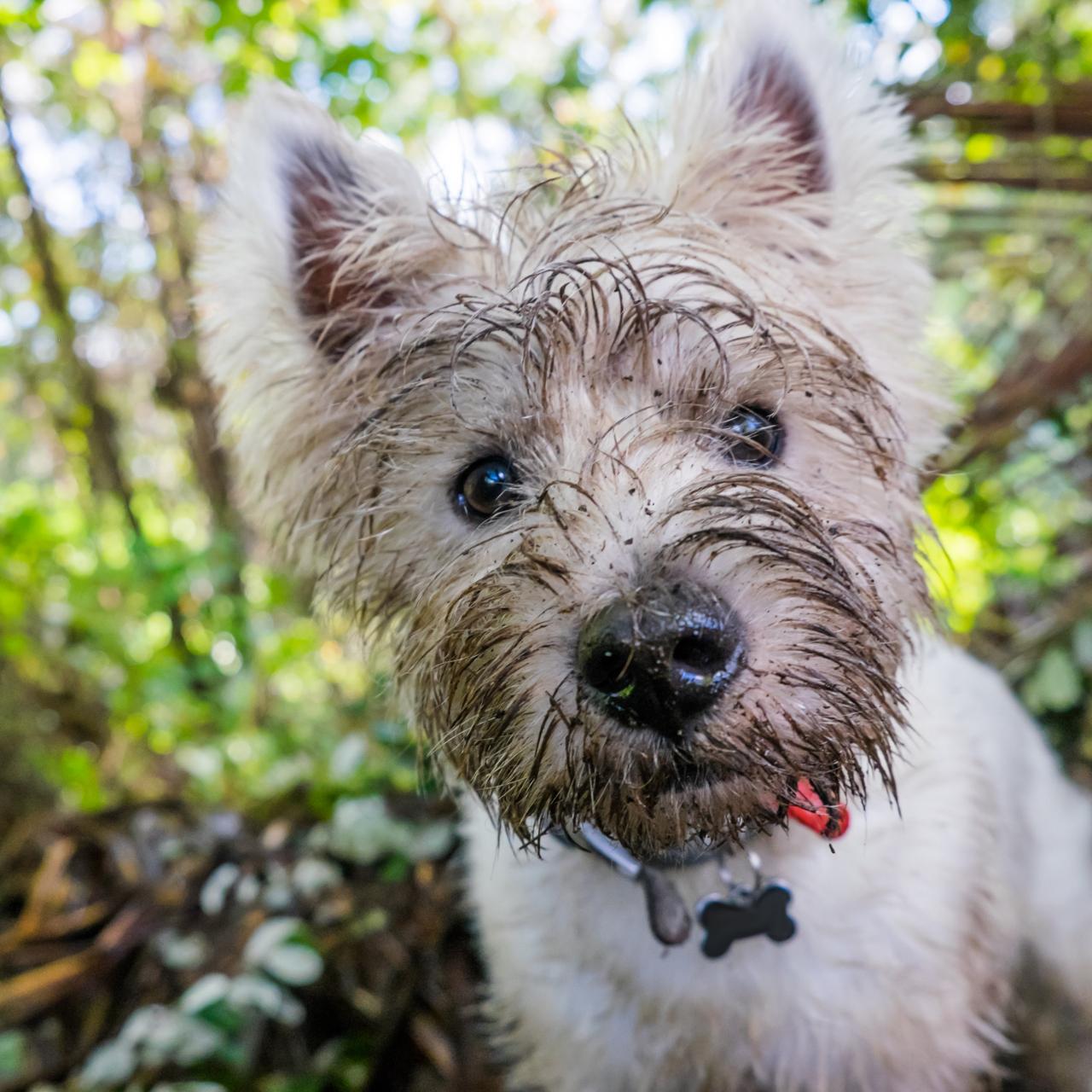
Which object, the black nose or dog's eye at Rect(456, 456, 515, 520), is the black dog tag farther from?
dog's eye at Rect(456, 456, 515, 520)

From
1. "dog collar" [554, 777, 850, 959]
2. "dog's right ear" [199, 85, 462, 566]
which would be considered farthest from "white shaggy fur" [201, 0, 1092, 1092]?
"dog collar" [554, 777, 850, 959]

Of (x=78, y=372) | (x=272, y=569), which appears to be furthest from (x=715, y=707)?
(x=78, y=372)

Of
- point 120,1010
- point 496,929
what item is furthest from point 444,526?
point 120,1010

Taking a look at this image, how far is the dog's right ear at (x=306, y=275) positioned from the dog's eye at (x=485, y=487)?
293mm

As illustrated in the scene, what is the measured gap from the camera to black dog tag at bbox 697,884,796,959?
1878 mm

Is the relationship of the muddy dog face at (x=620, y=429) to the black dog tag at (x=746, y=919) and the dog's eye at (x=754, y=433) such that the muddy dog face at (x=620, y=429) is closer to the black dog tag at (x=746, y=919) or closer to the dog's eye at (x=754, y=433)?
the dog's eye at (x=754, y=433)

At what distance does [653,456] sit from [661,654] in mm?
527

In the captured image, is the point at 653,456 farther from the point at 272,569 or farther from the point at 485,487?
the point at 272,569

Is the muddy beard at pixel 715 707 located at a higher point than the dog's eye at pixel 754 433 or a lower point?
lower

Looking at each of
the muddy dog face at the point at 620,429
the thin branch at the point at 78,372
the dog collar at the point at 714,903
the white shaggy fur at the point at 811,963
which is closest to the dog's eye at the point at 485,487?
the muddy dog face at the point at 620,429

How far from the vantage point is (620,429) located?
181 centimetres

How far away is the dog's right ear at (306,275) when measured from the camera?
2.07 meters

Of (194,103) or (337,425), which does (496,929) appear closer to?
(337,425)

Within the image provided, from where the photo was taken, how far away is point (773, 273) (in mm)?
1996
